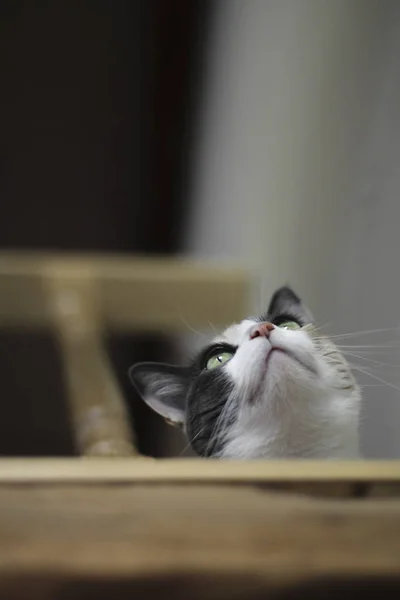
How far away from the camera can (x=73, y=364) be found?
30.5 inches

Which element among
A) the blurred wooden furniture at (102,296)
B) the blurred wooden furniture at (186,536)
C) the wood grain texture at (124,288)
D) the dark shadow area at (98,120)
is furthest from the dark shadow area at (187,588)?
the dark shadow area at (98,120)

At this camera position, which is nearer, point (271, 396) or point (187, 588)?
point (187, 588)

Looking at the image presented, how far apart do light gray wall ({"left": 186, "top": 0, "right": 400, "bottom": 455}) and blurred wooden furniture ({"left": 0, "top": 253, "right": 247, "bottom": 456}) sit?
8 centimetres

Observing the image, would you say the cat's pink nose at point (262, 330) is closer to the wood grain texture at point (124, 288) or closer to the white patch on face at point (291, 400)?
the white patch on face at point (291, 400)

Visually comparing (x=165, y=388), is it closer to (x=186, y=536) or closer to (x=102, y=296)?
(x=186, y=536)

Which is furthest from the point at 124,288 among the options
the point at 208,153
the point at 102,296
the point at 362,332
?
the point at 362,332

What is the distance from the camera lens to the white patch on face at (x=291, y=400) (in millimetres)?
448

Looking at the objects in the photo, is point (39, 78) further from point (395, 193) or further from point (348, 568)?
point (348, 568)

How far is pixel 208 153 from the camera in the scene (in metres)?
1.39

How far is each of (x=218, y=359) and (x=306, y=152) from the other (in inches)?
16.6

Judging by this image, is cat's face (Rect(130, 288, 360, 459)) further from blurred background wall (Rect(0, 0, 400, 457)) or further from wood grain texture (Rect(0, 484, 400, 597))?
wood grain texture (Rect(0, 484, 400, 597))

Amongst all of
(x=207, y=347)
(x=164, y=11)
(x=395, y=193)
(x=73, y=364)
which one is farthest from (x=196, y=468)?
(x=164, y=11)

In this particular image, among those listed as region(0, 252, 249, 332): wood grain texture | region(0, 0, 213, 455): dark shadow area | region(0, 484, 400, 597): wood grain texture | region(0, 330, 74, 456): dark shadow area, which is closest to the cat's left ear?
region(0, 484, 400, 597): wood grain texture

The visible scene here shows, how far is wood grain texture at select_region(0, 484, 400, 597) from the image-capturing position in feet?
0.96
